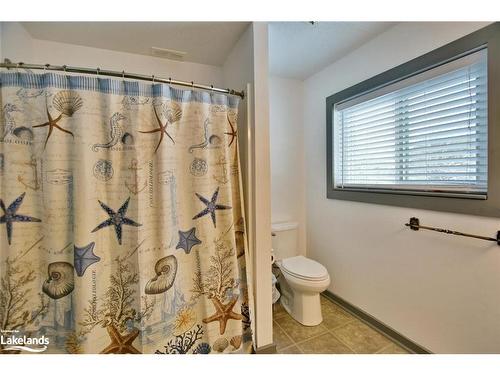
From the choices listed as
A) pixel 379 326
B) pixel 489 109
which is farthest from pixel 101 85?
pixel 379 326

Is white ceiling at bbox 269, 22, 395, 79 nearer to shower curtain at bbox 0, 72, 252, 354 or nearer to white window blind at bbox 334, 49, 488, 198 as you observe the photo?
white window blind at bbox 334, 49, 488, 198

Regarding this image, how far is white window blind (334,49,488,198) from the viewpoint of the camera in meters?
1.16

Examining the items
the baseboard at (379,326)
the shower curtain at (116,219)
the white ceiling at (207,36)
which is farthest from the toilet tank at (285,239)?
the white ceiling at (207,36)

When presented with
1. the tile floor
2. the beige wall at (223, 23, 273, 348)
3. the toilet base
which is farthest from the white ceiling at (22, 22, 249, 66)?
the tile floor

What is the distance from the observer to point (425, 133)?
1.38m

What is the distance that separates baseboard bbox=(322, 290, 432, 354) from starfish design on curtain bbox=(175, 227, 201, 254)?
5.04 ft

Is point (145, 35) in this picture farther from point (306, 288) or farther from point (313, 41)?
point (306, 288)

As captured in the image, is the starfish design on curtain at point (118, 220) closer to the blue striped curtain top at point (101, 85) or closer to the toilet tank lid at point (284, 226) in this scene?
the blue striped curtain top at point (101, 85)

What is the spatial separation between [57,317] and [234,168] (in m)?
1.14

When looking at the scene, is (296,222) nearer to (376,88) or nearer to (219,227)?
(219,227)

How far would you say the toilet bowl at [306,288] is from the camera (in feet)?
5.36

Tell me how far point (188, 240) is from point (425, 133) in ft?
5.42

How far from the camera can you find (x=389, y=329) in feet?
5.07
